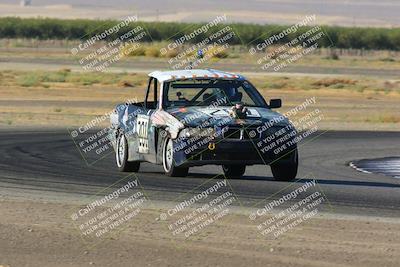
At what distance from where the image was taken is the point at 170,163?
18.3 m

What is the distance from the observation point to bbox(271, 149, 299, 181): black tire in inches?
717

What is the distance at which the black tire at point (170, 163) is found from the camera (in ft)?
59.6

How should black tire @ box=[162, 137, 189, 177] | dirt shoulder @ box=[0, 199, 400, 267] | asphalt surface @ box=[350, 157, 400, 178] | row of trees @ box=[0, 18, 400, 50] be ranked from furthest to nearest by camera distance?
row of trees @ box=[0, 18, 400, 50]
asphalt surface @ box=[350, 157, 400, 178]
black tire @ box=[162, 137, 189, 177]
dirt shoulder @ box=[0, 199, 400, 267]

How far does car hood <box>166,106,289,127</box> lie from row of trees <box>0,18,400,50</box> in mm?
124257

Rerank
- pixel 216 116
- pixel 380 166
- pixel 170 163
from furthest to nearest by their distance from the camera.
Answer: pixel 380 166 < pixel 170 163 < pixel 216 116

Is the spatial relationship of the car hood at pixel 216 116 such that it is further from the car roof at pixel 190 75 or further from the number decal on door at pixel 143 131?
the car roof at pixel 190 75

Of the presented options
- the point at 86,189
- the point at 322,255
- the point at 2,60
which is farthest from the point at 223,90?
the point at 2,60

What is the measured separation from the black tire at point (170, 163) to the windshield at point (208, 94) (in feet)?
2.82

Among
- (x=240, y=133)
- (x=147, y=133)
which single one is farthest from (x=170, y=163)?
(x=240, y=133)

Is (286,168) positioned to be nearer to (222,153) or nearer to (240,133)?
(240,133)

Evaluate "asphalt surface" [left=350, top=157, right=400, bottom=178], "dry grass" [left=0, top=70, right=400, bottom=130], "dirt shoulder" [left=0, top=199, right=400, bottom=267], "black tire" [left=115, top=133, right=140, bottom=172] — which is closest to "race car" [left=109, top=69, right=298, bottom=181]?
"black tire" [left=115, top=133, right=140, bottom=172]

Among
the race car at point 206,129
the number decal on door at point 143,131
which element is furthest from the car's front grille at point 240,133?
the number decal on door at point 143,131

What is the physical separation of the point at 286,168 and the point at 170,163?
6.00 ft

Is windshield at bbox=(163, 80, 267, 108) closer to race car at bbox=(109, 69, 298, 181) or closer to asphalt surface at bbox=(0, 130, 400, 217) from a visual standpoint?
race car at bbox=(109, 69, 298, 181)
